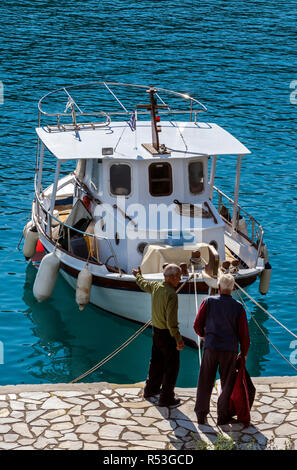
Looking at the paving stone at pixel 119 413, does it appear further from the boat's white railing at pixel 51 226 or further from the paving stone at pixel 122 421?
the boat's white railing at pixel 51 226

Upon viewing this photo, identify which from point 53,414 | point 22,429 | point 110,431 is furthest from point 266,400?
point 22,429

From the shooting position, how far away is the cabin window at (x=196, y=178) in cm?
1669

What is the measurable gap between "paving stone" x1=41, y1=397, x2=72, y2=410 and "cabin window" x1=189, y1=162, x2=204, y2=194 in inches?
285

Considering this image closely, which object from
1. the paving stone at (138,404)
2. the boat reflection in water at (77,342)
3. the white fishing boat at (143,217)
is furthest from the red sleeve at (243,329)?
the boat reflection in water at (77,342)

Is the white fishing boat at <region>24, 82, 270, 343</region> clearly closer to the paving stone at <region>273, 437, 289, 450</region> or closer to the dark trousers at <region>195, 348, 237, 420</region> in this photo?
the dark trousers at <region>195, 348, 237, 420</region>

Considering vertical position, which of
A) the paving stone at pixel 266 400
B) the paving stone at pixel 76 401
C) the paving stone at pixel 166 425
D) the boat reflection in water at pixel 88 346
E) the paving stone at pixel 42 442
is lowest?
the boat reflection in water at pixel 88 346

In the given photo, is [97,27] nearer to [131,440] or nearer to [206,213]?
[206,213]

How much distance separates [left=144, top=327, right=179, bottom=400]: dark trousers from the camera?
10352 millimetres

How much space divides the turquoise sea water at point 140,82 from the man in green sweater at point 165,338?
4.02 metres

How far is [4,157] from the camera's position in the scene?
26.4 metres

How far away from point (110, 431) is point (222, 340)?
184 centimetres

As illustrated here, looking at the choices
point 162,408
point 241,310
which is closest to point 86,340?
point 162,408

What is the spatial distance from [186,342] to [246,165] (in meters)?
12.3

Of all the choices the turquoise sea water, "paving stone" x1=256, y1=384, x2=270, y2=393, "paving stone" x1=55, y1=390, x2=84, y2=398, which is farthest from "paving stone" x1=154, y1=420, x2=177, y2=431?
the turquoise sea water
